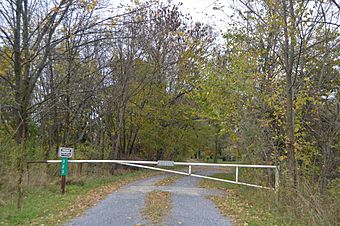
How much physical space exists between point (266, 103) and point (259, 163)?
7.01ft

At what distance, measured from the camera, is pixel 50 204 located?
29.5 ft

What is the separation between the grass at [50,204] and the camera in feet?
24.1

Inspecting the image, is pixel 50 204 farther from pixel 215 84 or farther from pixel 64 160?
pixel 215 84

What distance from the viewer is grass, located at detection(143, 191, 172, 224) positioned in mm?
7273

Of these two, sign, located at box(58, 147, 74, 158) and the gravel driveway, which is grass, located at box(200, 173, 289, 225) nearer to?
the gravel driveway

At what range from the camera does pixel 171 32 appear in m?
22.5

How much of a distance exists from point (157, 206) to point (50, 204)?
270 cm

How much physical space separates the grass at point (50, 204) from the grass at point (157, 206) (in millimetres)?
1425

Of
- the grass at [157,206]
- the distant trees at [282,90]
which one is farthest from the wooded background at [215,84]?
the grass at [157,206]

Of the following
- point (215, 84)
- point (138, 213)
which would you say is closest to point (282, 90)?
point (215, 84)

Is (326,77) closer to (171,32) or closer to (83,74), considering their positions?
(83,74)

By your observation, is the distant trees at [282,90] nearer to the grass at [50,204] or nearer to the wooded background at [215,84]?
the wooded background at [215,84]

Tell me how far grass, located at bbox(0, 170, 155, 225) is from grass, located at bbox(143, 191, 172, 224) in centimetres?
142

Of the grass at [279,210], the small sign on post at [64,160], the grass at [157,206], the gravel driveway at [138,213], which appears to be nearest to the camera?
the gravel driveway at [138,213]
